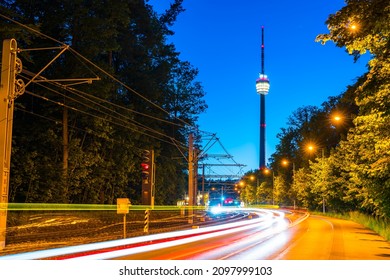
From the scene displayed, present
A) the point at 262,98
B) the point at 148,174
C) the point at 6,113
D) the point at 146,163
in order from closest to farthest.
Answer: the point at 6,113 → the point at 146,163 → the point at 148,174 → the point at 262,98

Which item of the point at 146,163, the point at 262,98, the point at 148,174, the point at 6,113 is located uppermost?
the point at 262,98

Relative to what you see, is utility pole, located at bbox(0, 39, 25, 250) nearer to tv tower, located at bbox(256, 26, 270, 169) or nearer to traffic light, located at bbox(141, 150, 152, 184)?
traffic light, located at bbox(141, 150, 152, 184)

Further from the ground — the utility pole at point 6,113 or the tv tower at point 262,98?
the tv tower at point 262,98

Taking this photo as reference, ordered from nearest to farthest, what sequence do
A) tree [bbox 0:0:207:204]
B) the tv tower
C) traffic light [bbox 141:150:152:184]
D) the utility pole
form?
the utility pole → traffic light [bbox 141:150:152:184] → tree [bbox 0:0:207:204] → the tv tower

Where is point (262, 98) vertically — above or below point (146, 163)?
above

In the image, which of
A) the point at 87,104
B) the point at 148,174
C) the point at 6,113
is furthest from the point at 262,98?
the point at 6,113

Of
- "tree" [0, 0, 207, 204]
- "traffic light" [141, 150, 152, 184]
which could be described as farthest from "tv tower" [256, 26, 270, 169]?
"traffic light" [141, 150, 152, 184]

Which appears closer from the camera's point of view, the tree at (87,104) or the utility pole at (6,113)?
the utility pole at (6,113)

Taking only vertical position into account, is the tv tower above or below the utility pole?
above

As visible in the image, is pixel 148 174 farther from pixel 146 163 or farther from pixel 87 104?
pixel 87 104

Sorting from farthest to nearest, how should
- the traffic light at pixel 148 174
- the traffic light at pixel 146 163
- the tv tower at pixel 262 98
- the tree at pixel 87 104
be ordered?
the tv tower at pixel 262 98
the tree at pixel 87 104
the traffic light at pixel 148 174
the traffic light at pixel 146 163

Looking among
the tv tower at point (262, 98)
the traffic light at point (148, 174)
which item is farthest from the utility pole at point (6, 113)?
the tv tower at point (262, 98)

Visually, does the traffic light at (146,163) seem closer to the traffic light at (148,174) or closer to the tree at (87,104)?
the traffic light at (148,174)

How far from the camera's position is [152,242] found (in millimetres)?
24359
